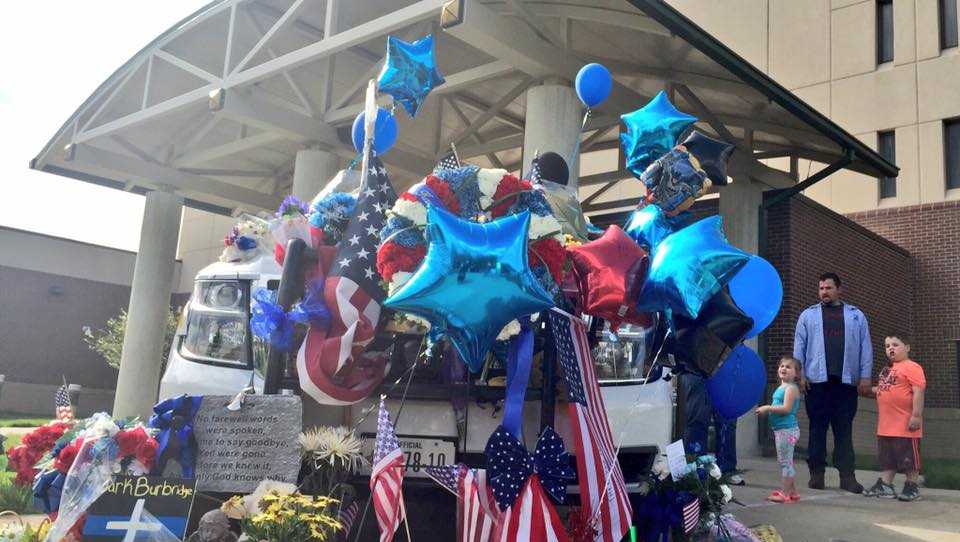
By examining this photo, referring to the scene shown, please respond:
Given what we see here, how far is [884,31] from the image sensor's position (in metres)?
18.6

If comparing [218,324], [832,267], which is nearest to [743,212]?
[832,267]

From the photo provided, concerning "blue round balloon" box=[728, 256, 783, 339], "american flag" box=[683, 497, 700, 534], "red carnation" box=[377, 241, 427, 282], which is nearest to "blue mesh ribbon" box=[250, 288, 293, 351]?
"red carnation" box=[377, 241, 427, 282]

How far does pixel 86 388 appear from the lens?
23312mm

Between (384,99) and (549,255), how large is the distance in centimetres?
763

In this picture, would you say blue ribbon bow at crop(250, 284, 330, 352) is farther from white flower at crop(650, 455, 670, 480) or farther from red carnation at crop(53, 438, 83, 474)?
white flower at crop(650, 455, 670, 480)

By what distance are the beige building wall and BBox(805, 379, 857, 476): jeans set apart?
969 centimetres

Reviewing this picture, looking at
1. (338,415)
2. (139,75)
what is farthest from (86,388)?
(338,415)

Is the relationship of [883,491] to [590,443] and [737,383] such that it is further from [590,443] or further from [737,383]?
[590,443]

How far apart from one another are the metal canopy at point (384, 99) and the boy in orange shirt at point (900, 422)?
11.9ft

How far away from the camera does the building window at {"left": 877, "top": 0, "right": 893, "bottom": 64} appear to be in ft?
60.4

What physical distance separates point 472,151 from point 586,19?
6139mm

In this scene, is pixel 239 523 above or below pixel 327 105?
below

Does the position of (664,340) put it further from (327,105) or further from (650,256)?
(327,105)

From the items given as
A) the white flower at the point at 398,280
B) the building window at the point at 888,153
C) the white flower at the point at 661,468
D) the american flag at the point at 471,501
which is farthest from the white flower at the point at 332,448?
the building window at the point at 888,153
